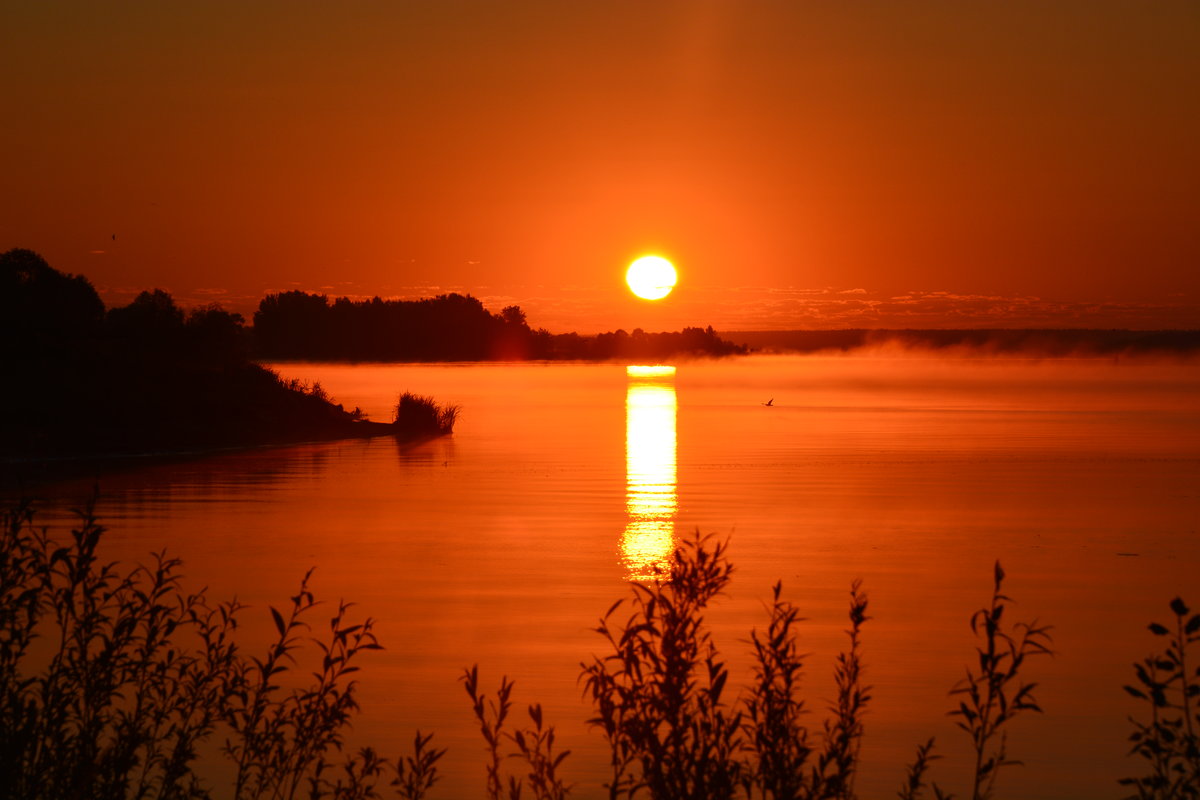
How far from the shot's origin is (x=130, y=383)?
38719mm

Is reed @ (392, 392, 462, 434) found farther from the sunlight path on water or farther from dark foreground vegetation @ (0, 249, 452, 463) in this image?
the sunlight path on water

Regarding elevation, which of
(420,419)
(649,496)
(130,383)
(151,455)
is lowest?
(649,496)

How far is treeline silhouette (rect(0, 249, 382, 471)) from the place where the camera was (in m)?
36.0

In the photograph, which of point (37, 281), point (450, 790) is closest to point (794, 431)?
point (37, 281)

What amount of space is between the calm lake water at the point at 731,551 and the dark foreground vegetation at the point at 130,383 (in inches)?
91.6

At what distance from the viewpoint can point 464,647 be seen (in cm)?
1339

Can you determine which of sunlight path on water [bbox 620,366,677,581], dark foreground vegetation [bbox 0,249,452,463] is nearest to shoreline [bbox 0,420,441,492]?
dark foreground vegetation [bbox 0,249,452,463]

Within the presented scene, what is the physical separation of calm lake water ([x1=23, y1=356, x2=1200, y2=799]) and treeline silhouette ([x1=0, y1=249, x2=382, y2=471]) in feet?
7.82

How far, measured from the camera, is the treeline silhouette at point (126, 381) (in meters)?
36.0

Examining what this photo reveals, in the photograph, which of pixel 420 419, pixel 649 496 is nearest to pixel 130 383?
pixel 420 419

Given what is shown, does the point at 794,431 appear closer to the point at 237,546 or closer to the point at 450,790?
the point at 237,546

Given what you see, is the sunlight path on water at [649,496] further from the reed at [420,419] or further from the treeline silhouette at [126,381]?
the treeline silhouette at [126,381]

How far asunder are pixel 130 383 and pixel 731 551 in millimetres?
24902

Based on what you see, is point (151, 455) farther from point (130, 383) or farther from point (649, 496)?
point (649, 496)
